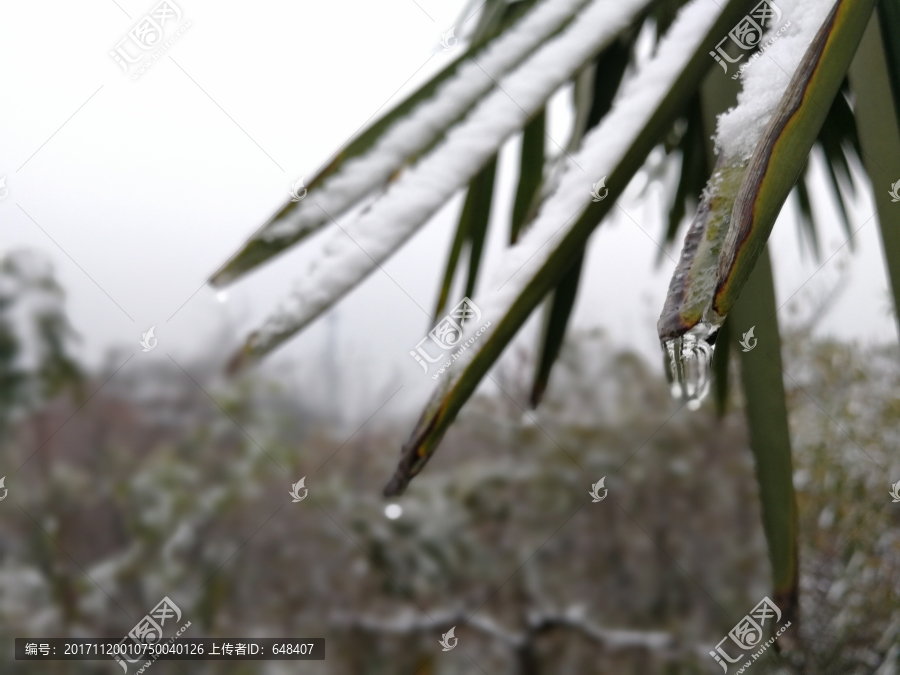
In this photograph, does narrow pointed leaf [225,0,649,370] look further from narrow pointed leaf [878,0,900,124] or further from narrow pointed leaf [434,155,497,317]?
narrow pointed leaf [434,155,497,317]

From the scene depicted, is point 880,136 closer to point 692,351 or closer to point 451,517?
point 692,351

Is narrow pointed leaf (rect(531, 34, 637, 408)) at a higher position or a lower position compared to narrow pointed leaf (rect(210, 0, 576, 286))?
lower

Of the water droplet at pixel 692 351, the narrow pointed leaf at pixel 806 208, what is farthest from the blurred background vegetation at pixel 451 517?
the water droplet at pixel 692 351

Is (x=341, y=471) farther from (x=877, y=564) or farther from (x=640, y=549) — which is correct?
(x=877, y=564)

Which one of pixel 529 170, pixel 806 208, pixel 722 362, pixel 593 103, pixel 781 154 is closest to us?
pixel 781 154

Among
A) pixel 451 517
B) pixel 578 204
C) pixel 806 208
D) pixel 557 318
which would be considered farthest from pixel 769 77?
pixel 451 517

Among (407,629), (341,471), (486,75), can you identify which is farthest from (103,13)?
(407,629)

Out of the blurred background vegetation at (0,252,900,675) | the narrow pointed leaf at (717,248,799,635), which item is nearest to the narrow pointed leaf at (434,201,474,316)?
the narrow pointed leaf at (717,248,799,635)
